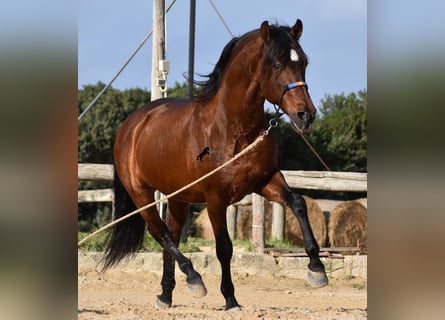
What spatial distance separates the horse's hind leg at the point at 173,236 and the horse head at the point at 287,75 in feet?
5.92

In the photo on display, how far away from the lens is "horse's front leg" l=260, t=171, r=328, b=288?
4480 mm

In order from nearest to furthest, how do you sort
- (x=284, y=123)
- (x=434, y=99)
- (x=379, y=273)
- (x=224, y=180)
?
(x=434, y=99) → (x=379, y=273) → (x=224, y=180) → (x=284, y=123)

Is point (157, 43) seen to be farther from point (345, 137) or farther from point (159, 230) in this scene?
point (345, 137)

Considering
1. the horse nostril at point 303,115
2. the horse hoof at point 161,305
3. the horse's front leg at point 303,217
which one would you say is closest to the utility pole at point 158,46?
the horse hoof at point 161,305

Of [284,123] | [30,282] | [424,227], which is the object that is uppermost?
[284,123]

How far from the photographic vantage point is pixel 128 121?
609cm

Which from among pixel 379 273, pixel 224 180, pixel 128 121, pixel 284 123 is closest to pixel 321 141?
pixel 284 123

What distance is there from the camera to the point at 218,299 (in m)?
6.93

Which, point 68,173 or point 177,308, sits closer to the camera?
point 68,173

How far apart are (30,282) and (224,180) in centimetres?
318

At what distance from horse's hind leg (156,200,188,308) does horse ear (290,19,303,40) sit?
2.04 metres

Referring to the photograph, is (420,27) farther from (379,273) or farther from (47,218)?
(47,218)

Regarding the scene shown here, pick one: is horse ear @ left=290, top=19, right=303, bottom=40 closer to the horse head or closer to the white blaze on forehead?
the horse head

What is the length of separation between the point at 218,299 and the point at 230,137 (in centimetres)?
273
